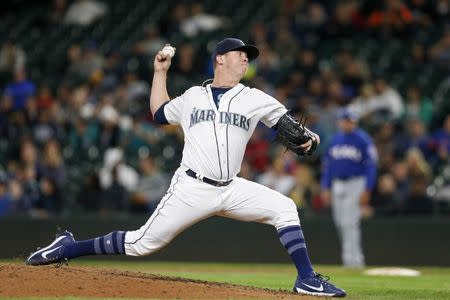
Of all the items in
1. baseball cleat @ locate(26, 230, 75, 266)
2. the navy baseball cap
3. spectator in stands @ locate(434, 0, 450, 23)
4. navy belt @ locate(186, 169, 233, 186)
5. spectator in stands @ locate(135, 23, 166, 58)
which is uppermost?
spectator in stands @ locate(434, 0, 450, 23)

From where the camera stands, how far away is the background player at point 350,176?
12781 mm

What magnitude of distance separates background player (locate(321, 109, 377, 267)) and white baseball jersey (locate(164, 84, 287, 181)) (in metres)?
5.46

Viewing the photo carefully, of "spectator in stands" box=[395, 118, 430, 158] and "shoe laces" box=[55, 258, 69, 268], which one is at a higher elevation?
"spectator in stands" box=[395, 118, 430, 158]

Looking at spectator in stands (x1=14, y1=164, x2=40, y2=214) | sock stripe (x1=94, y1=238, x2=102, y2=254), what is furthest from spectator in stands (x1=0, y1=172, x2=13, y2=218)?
sock stripe (x1=94, y1=238, x2=102, y2=254)

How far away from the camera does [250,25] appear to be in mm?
17562

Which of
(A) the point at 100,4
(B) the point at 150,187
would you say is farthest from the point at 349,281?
(A) the point at 100,4

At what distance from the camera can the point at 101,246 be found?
7492mm

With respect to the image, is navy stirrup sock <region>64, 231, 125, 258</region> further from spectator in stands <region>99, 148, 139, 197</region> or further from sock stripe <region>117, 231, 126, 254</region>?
spectator in stands <region>99, 148, 139, 197</region>

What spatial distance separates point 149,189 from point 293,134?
279 inches

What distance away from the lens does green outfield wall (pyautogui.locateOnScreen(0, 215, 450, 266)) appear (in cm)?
1384

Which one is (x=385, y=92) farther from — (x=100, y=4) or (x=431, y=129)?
(x=100, y=4)

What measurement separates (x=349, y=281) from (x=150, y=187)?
196 inches

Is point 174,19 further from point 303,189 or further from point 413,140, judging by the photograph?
point 413,140

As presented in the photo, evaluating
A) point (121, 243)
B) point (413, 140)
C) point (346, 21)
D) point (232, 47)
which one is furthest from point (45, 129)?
point (232, 47)
